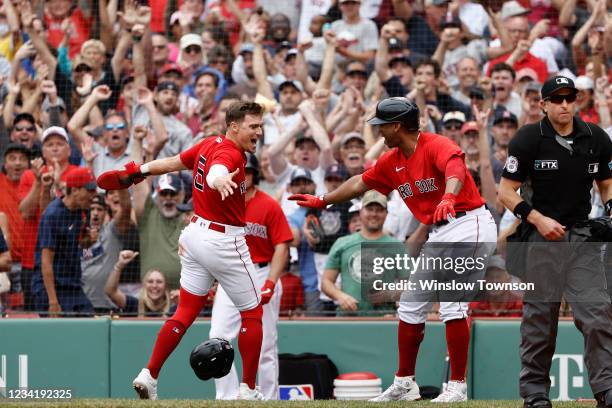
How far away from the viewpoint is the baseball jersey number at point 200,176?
7113 mm

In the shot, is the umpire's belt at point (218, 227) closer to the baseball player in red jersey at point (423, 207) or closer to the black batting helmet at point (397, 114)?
the baseball player in red jersey at point (423, 207)

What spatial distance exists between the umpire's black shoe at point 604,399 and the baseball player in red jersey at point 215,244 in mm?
2383

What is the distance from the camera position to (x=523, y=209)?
6.06m

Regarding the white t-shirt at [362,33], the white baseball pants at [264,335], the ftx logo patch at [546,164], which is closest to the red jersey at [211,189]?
the white baseball pants at [264,335]

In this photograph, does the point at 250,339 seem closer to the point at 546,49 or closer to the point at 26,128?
the point at 26,128

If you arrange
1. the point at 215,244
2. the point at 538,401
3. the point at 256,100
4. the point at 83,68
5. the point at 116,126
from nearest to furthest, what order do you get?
the point at 538,401
the point at 215,244
the point at 256,100
the point at 116,126
the point at 83,68

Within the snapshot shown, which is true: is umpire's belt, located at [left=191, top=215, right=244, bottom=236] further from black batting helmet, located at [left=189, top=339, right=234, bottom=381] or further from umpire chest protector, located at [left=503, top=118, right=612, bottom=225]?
umpire chest protector, located at [left=503, top=118, right=612, bottom=225]

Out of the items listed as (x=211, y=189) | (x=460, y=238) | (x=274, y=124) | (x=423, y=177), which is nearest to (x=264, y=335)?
(x=211, y=189)

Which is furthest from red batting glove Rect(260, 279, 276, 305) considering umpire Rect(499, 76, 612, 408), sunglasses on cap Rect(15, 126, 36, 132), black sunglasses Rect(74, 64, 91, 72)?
black sunglasses Rect(74, 64, 91, 72)

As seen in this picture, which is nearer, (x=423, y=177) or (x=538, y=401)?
(x=538, y=401)

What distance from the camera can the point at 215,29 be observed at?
42.2 feet

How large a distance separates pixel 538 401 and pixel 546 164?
4.32ft

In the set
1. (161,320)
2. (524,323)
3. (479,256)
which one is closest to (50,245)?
(161,320)

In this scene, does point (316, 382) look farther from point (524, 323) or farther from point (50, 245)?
point (524, 323)
